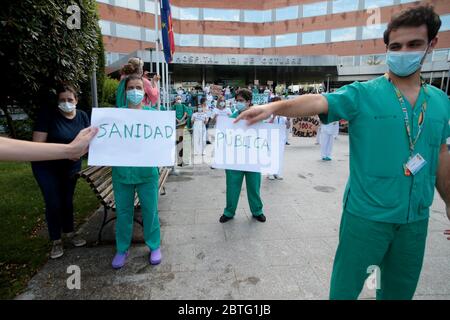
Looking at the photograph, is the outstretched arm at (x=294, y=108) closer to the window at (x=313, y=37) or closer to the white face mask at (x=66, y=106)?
the white face mask at (x=66, y=106)

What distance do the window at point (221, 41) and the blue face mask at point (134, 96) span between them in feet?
131

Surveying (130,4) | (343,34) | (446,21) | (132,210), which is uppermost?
(130,4)

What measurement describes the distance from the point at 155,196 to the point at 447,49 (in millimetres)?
38593

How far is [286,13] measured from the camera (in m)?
39.0

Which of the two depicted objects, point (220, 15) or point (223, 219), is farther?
point (220, 15)

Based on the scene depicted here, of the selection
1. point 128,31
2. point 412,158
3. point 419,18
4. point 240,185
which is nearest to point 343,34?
point 128,31

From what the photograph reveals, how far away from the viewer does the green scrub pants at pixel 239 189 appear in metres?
3.91

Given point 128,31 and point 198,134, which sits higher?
point 128,31

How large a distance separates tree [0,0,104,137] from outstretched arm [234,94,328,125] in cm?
190

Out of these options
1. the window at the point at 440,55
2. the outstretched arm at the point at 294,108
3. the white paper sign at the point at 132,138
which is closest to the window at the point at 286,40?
the window at the point at 440,55

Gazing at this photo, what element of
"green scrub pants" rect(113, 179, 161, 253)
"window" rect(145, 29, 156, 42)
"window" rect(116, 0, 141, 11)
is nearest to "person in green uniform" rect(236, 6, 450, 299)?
"green scrub pants" rect(113, 179, 161, 253)

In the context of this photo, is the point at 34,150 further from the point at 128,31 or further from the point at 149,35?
the point at 149,35

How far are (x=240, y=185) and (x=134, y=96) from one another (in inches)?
75.0

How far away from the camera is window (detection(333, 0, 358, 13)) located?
115ft
